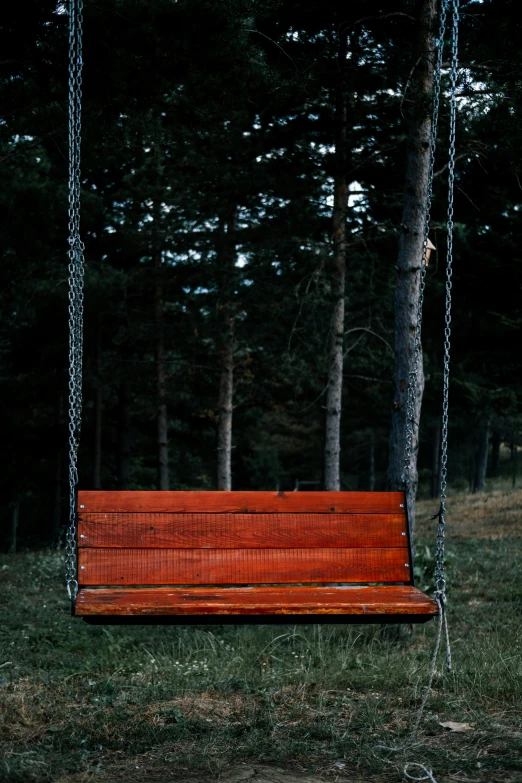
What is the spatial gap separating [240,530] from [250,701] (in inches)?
45.5

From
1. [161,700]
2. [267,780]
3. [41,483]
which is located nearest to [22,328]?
[41,483]

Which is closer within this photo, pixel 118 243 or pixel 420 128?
pixel 420 128

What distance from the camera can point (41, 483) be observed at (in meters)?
28.6

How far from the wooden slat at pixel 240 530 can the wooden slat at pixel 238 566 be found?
0.04 metres

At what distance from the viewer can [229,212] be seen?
16.7 m

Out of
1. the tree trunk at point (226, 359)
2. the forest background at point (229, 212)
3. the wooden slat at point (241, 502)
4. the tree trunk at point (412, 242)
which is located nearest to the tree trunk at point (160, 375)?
the forest background at point (229, 212)

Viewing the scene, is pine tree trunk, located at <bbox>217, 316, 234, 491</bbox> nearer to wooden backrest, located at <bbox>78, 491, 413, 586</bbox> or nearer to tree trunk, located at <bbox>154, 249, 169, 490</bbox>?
tree trunk, located at <bbox>154, 249, 169, 490</bbox>

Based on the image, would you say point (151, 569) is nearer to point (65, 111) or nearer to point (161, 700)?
point (161, 700)

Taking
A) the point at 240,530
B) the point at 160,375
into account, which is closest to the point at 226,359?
the point at 160,375

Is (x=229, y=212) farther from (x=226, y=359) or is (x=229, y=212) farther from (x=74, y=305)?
(x=74, y=305)

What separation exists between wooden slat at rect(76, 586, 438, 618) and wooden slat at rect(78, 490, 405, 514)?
0.50 metres

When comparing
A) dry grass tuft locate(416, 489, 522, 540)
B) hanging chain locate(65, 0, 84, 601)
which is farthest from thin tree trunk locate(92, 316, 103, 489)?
hanging chain locate(65, 0, 84, 601)

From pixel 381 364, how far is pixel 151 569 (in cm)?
1303

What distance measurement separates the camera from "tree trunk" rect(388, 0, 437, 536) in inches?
300
